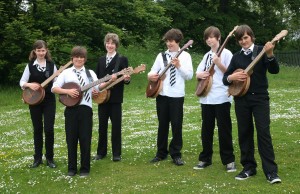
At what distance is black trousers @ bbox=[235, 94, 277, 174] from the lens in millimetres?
7340

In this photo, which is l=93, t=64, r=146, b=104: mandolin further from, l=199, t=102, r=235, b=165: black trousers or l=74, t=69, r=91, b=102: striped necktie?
l=199, t=102, r=235, b=165: black trousers

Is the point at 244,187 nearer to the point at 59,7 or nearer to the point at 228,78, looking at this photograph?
the point at 228,78

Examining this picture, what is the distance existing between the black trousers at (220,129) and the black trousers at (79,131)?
2187mm

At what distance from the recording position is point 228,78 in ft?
24.9

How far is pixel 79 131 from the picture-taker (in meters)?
8.62

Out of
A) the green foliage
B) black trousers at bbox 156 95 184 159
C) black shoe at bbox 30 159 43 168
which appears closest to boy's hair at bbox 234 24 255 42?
black trousers at bbox 156 95 184 159

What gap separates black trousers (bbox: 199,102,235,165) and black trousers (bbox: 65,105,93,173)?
2187 mm

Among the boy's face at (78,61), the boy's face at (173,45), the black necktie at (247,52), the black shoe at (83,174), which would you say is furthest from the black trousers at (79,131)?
the black necktie at (247,52)

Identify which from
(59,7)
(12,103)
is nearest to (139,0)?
(59,7)

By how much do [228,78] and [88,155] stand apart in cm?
307

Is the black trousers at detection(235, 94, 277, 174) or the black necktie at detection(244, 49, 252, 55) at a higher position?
the black necktie at detection(244, 49, 252, 55)

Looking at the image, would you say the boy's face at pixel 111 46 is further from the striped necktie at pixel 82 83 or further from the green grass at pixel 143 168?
the green grass at pixel 143 168

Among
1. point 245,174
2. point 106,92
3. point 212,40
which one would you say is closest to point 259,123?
point 245,174

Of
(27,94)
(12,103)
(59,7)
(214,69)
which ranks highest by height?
(59,7)
